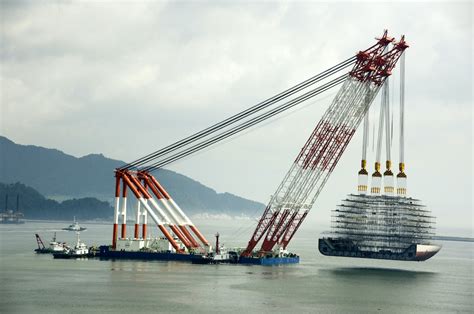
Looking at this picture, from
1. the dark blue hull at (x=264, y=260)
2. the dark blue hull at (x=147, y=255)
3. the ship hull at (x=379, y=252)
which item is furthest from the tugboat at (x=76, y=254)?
the ship hull at (x=379, y=252)

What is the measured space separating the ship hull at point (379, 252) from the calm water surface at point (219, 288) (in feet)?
9.63

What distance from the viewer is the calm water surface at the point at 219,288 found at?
8875cm

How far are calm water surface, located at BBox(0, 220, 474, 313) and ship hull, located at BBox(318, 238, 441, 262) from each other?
2.93 m

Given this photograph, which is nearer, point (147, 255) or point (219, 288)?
point (219, 288)

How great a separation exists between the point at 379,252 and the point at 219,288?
53.9 m

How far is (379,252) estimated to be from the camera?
493ft

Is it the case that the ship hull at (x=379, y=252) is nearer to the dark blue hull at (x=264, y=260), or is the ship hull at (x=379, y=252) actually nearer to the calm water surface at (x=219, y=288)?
the calm water surface at (x=219, y=288)

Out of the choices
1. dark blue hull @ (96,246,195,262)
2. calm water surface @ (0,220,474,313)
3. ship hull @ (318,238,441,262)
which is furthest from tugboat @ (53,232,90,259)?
ship hull @ (318,238,441,262)

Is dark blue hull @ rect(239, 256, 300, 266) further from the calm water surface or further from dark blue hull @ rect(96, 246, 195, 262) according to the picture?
dark blue hull @ rect(96, 246, 195, 262)

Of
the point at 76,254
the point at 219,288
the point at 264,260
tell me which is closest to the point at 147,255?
the point at 76,254

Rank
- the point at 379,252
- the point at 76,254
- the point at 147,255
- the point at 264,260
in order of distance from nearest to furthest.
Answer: the point at 264,260 → the point at 147,255 → the point at 379,252 → the point at 76,254

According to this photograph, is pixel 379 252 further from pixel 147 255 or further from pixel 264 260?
pixel 147 255

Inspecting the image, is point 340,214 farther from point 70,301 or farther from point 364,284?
point 70,301

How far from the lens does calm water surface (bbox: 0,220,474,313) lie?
88750 millimetres
